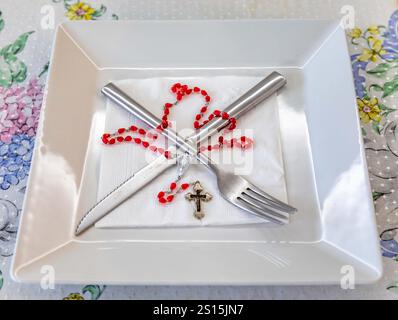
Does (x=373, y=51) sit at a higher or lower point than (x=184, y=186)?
higher

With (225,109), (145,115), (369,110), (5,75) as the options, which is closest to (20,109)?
(5,75)

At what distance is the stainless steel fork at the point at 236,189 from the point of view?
460mm

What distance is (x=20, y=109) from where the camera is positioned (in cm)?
57

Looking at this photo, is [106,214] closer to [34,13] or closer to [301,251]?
[301,251]

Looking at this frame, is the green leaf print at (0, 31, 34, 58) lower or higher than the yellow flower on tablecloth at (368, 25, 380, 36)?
lower

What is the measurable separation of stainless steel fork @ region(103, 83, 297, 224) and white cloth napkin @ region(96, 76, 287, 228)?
0.03 feet

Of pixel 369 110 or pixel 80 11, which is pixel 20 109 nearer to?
pixel 80 11

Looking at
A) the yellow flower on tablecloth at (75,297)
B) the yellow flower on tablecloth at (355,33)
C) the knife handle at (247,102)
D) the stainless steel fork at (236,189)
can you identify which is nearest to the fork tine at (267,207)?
the stainless steel fork at (236,189)

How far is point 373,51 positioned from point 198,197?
35 centimetres

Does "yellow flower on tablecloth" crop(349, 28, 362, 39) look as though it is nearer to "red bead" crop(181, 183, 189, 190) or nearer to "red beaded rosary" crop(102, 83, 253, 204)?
"red beaded rosary" crop(102, 83, 253, 204)

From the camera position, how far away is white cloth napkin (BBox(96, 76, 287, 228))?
0.47 metres

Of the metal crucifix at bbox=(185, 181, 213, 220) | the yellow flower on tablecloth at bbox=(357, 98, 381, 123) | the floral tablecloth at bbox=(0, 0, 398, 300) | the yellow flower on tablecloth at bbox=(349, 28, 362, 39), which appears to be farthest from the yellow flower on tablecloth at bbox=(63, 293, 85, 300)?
the yellow flower on tablecloth at bbox=(349, 28, 362, 39)

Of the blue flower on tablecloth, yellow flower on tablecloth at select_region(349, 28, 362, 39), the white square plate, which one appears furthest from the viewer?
yellow flower on tablecloth at select_region(349, 28, 362, 39)

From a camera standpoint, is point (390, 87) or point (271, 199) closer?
point (271, 199)
